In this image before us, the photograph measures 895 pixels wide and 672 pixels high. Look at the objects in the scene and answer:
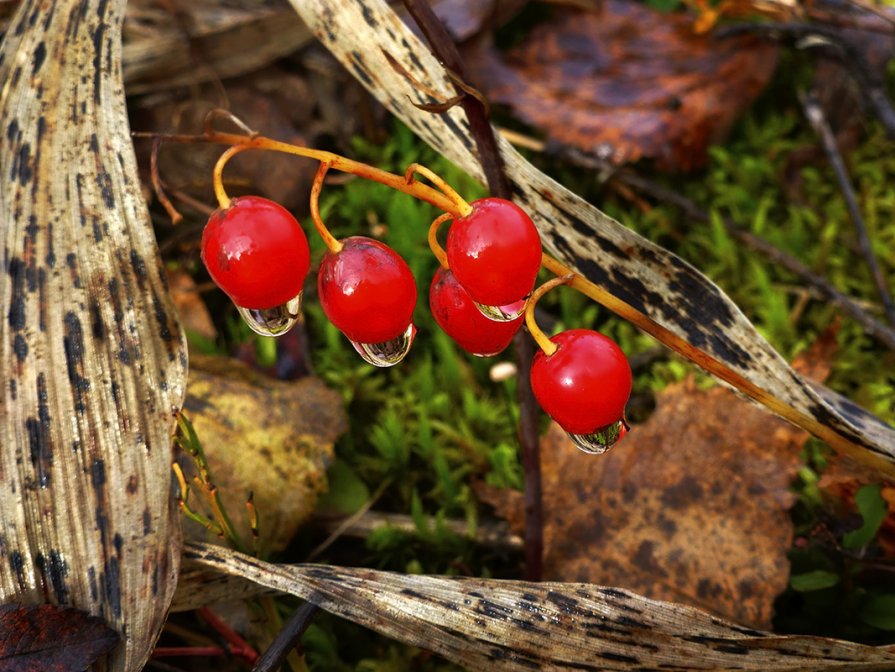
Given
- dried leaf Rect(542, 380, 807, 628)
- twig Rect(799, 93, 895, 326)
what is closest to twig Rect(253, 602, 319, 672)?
dried leaf Rect(542, 380, 807, 628)

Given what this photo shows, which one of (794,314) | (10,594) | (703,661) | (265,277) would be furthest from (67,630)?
(794,314)

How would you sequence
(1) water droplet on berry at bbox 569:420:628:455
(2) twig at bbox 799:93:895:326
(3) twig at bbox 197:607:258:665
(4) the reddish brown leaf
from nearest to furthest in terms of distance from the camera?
(1) water droplet on berry at bbox 569:420:628:455 → (4) the reddish brown leaf → (3) twig at bbox 197:607:258:665 → (2) twig at bbox 799:93:895:326

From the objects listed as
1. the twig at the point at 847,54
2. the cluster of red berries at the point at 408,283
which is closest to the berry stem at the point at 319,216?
the cluster of red berries at the point at 408,283

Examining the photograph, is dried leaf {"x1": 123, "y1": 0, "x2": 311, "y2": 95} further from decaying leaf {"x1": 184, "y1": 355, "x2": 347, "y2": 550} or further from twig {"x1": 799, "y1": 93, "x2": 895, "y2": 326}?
twig {"x1": 799, "y1": 93, "x2": 895, "y2": 326}

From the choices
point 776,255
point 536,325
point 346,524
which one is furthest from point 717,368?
point 776,255

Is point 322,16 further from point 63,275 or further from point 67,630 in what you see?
point 67,630

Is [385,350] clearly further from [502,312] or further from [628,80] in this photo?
[628,80]

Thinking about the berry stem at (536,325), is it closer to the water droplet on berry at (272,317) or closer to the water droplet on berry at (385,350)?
the water droplet on berry at (385,350)
